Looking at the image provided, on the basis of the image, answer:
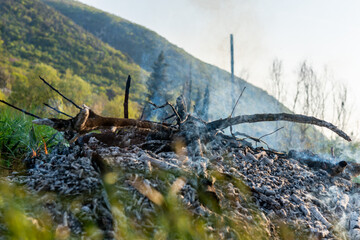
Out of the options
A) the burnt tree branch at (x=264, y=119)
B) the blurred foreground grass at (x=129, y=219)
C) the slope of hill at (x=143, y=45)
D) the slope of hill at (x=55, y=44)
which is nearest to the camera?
the blurred foreground grass at (x=129, y=219)

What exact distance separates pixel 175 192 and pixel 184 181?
0.11 meters

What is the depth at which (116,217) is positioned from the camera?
1062 mm

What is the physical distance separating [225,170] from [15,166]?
56.1 inches

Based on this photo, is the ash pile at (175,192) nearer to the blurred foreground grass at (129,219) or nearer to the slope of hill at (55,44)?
the blurred foreground grass at (129,219)

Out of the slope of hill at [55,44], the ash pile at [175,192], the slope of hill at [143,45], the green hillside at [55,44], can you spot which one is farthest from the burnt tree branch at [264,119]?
the slope of hill at [143,45]

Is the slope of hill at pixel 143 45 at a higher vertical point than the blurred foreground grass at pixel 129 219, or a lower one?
higher

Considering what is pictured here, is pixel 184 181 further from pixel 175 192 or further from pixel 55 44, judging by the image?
pixel 55 44

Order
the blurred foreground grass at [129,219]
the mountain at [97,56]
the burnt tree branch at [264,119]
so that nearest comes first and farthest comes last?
the blurred foreground grass at [129,219]
the burnt tree branch at [264,119]
the mountain at [97,56]

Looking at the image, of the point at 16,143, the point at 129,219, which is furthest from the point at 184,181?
the point at 16,143

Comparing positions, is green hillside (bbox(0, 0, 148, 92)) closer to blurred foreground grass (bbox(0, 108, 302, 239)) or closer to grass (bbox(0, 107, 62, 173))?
grass (bbox(0, 107, 62, 173))

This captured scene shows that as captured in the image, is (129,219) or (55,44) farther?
(55,44)

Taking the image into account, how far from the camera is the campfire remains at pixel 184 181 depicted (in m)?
1.17

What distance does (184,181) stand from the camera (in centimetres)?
138

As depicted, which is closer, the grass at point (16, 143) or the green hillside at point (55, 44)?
the grass at point (16, 143)
